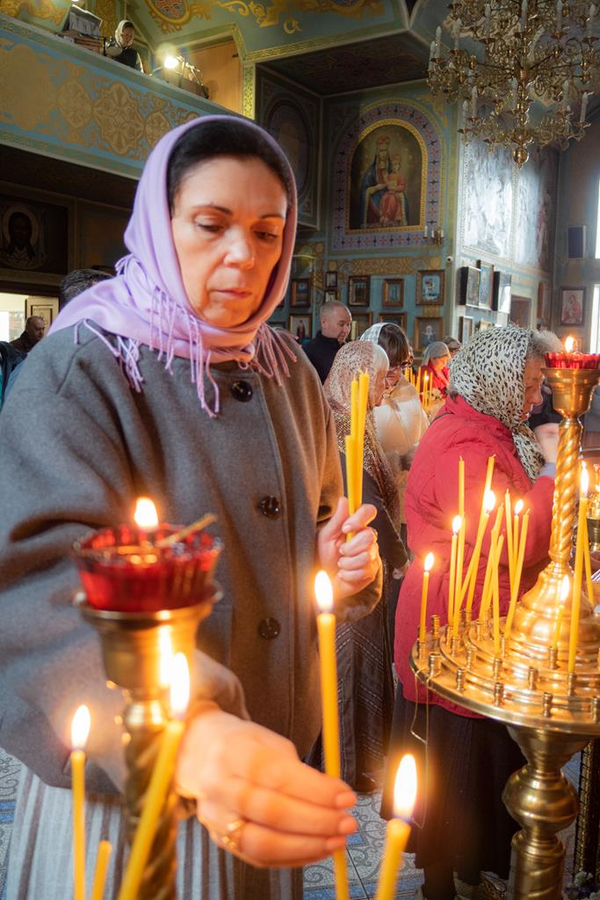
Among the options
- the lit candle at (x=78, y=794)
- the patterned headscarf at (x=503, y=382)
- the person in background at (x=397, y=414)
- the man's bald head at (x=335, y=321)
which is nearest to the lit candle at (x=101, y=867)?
the lit candle at (x=78, y=794)

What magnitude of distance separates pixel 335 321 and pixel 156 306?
5014 millimetres

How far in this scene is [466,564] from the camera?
2.24 metres

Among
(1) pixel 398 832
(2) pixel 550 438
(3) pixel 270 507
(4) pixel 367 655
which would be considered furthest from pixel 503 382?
(1) pixel 398 832

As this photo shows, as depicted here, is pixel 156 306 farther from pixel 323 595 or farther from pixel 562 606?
pixel 562 606

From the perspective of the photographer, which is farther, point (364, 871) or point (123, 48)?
point (123, 48)

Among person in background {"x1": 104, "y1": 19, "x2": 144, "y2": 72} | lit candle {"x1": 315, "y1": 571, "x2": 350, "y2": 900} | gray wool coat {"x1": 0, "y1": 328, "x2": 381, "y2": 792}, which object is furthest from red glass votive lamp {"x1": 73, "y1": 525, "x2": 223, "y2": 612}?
person in background {"x1": 104, "y1": 19, "x2": 144, "y2": 72}

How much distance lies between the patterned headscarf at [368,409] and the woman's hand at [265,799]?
2.72 meters

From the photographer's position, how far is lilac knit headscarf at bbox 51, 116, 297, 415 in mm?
1169

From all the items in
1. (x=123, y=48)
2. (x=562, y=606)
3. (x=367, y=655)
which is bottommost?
(x=367, y=655)

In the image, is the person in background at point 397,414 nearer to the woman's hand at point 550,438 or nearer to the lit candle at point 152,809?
the woman's hand at point 550,438

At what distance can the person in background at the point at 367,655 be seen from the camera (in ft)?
10.5

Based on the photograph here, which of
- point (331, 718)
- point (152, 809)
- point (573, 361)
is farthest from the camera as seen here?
point (573, 361)

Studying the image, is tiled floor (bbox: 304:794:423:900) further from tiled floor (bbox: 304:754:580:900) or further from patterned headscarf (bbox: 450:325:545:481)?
patterned headscarf (bbox: 450:325:545:481)

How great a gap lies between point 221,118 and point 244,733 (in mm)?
952
